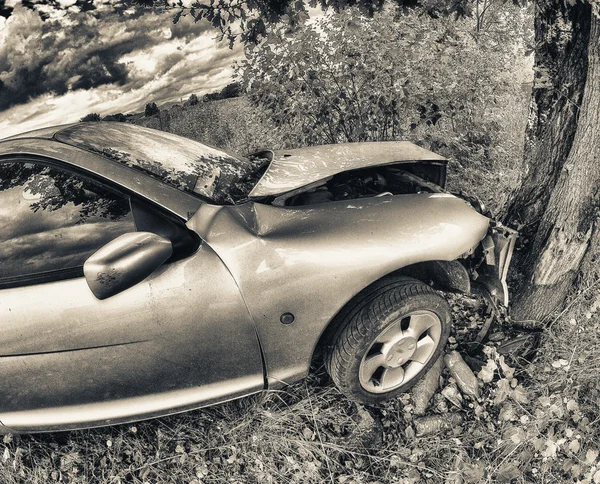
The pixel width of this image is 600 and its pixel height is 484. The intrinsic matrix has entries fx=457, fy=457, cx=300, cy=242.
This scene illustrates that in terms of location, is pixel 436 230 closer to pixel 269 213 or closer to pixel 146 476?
pixel 269 213

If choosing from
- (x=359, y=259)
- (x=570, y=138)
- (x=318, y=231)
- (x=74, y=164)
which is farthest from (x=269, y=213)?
(x=570, y=138)

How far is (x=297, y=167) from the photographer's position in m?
2.42

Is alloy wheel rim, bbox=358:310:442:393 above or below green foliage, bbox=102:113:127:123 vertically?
below

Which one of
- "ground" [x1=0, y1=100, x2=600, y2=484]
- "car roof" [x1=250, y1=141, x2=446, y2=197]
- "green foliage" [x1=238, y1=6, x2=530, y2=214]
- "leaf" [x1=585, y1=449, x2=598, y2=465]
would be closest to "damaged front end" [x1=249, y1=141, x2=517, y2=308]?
"car roof" [x1=250, y1=141, x2=446, y2=197]

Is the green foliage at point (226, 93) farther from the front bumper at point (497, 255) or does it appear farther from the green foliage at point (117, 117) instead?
the front bumper at point (497, 255)

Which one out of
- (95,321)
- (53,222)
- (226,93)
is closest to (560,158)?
(95,321)

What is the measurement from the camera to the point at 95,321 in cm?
189

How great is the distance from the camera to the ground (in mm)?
2182

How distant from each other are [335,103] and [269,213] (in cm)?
226

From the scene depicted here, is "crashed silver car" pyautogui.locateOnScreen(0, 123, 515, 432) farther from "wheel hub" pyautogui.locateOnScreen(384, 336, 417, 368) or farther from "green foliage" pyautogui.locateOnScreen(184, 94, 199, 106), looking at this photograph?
"green foliage" pyautogui.locateOnScreen(184, 94, 199, 106)

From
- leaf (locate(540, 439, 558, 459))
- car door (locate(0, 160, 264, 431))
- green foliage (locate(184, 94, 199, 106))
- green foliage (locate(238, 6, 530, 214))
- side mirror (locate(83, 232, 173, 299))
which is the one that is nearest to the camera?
side mirror (locate(83, 232, 173, 299))

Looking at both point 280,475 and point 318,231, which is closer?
point 318,231

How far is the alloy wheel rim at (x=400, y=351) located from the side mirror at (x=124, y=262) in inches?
42.0

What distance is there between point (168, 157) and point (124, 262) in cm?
83
